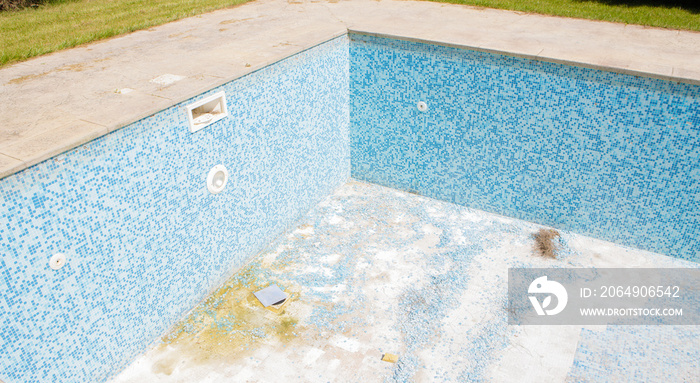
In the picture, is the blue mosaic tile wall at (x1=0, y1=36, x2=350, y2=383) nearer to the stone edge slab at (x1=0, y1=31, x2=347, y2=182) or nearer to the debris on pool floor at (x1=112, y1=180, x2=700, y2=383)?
the stone edge slab at (x1=0, y1=31, x2=347, y2=182)

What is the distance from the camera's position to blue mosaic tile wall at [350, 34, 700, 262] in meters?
6.82

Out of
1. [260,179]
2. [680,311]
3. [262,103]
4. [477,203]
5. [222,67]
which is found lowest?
[680,311]

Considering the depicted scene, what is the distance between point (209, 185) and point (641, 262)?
6.22 metres

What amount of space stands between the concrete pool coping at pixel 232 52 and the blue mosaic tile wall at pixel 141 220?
0.90 ft

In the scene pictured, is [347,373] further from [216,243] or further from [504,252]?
[504,252]

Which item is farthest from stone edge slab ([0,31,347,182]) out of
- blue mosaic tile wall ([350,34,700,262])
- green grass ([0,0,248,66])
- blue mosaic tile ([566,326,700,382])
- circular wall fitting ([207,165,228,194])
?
blue mosaic tile ([566,326,700,382])

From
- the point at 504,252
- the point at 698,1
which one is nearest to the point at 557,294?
the point at 504,252

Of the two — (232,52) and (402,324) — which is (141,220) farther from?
(402,324)

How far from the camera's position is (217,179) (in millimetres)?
6430

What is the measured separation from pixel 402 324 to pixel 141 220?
3.31 m

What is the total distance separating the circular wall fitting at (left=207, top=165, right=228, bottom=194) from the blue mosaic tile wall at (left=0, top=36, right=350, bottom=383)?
0.08 meters

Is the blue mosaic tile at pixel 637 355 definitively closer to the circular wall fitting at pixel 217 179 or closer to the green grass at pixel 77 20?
the circular wall fitting at pixel 217 179

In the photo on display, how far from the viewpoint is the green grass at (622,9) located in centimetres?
923

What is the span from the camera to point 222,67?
21.5 ft
